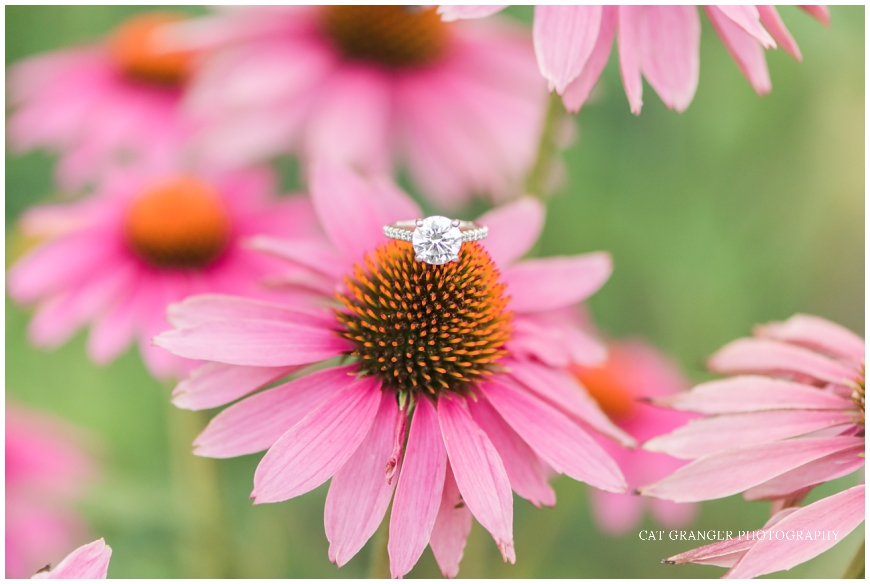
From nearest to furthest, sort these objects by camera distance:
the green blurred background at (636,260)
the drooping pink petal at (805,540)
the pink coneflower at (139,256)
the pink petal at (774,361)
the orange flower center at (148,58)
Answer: the drooping pink petal at (805,540)
the pink petal at (774,361)
the pink coneflower at (139,256)
the green blurred background at (636,260)
the orange flower center at (148,58)

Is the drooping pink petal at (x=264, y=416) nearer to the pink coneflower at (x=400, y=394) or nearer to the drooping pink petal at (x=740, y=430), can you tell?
the pink coneflower at (x=400, y=394)

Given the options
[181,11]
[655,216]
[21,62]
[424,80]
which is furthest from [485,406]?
[181,11]

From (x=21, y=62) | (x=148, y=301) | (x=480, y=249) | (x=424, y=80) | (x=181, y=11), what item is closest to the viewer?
(x=480, y=249)

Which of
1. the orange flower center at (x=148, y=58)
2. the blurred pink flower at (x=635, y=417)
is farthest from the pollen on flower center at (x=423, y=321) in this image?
the orange flower center at (x=148, y=58)

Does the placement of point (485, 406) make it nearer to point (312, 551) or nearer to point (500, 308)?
point (500, 308)

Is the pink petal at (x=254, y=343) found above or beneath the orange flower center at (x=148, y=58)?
beneath

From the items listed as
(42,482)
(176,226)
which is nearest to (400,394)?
(176,226)

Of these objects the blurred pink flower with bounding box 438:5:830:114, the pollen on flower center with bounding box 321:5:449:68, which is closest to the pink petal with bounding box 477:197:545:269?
the blurred pink flower with bounding box 438:5:830:114

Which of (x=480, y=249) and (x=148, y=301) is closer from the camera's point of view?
(x=480, y=249)

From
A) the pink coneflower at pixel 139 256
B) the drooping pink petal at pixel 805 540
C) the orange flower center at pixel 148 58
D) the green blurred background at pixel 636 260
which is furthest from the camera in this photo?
the orange flower center at pixel 148 58

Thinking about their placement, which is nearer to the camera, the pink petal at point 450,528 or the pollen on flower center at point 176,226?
the pink petal at point 450,528
